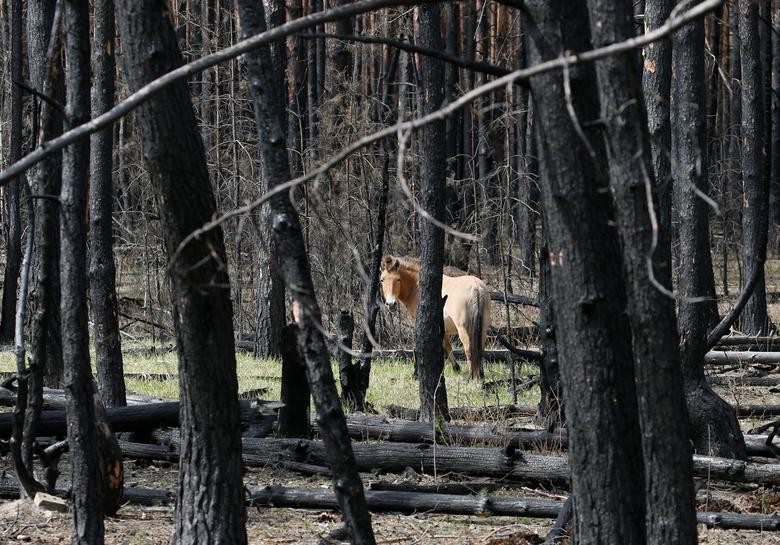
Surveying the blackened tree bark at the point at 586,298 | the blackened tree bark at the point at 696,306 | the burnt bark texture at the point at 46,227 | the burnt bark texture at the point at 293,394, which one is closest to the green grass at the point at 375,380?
the burnt bark texture at the point at 293,394

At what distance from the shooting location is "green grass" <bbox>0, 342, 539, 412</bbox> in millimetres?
13282

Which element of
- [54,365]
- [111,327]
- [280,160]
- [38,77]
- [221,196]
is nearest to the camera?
[280,160]

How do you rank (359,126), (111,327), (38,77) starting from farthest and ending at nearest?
(359,126) → (111,327) → (38,77)

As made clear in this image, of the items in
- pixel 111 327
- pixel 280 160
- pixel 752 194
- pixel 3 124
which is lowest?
pixel 111 327

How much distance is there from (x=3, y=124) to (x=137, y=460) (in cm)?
1509

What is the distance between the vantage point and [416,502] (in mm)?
7906

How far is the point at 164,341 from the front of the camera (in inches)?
773

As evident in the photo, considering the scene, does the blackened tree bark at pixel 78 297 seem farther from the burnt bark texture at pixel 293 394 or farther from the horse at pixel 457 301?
the horse at pixel 457 301

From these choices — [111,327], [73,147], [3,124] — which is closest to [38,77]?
[111,327]

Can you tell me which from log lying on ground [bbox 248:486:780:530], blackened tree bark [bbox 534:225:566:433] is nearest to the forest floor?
log lying on ground [bbox 248:486:780:530]

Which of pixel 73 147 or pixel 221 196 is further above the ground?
pixel 221 196

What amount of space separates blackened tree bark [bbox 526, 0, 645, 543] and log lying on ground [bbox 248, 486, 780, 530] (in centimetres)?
273

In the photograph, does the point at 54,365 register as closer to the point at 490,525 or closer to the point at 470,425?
the point at 470,425

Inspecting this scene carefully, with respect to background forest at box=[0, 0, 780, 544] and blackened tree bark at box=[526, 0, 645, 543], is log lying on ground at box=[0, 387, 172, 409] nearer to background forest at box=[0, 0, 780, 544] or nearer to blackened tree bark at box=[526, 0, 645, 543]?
background forest at box=[0, 0, 780, 544]
